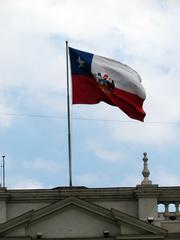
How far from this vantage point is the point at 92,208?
4731 cm

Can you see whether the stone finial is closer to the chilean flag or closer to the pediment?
the chilean flag

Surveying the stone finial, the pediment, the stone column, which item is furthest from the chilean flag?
the pediment

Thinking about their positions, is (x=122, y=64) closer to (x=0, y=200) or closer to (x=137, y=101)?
(x=137, y=101)

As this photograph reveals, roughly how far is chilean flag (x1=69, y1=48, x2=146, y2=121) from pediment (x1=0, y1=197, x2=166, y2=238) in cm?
449

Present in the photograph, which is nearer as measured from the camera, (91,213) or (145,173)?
(91,213)

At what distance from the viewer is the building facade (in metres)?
46.7

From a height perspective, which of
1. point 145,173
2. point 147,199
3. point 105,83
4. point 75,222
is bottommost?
point 75,222

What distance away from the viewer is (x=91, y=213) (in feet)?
156

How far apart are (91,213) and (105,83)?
225 inches

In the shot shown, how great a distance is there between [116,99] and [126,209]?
15.5 feet

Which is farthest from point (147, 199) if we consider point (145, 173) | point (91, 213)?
point (91, 213)

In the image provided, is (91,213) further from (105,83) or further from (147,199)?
(105,83)

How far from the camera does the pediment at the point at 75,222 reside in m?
46.6

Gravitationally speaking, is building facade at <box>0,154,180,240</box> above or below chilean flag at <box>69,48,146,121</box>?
below
